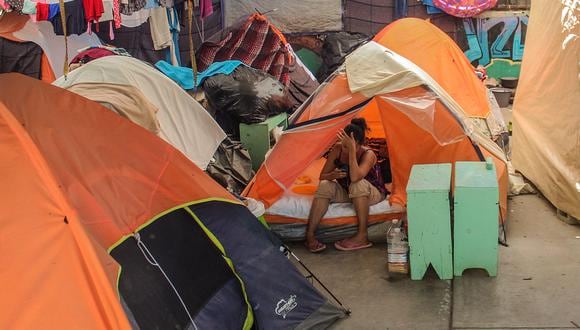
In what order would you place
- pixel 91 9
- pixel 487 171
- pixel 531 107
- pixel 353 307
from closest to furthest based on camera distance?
pixel 353 307, pixel 487 171, pixel 531 107, pixel 91 9

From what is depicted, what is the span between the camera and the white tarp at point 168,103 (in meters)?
6.01

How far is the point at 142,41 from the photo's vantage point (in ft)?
37.2

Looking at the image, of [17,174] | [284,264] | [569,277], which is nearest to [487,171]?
[569,277]

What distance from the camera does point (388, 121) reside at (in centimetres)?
627

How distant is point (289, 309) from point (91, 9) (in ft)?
16.0

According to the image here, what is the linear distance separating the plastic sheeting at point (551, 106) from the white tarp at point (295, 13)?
5323mm

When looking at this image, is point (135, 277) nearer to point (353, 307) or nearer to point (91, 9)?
point (353, 307)

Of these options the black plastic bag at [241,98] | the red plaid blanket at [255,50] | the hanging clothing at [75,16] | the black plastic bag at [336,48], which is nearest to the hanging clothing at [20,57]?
the hanging clothing at [75,16]

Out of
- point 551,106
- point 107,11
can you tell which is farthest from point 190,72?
point 551,106

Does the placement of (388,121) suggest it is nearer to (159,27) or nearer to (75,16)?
(75,16)

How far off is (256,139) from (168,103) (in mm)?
1383

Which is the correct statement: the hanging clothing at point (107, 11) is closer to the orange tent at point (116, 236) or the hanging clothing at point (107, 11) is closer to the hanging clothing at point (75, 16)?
the hanging clothing at point (75, 16)

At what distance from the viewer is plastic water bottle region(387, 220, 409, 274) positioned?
16.7 ft

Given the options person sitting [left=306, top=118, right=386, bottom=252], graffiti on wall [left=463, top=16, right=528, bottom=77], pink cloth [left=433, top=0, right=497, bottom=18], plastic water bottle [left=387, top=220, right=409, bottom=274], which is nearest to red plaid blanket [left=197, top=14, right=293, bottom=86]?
pink cloth [left=433, top=0, right=497, bottom=18]
